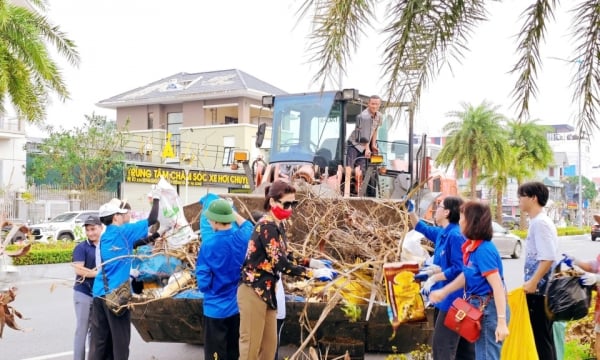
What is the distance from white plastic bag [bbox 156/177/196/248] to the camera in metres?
6.76

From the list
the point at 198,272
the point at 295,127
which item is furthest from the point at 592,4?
the point at 295,127

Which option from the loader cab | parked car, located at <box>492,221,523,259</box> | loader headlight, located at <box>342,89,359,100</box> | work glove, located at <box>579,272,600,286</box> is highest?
loader headlight, located at <box>342,89,359,100</box>

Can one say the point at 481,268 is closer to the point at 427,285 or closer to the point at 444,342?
the point at 444,342

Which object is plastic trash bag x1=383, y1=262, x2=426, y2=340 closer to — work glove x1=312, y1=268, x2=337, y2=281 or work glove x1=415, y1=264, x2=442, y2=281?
work glove x1=415, y1=264, x2=442, y2=281

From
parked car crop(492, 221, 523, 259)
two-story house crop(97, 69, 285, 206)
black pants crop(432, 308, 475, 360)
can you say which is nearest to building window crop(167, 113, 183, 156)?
two-story house crop(97, 69, 285, 206)

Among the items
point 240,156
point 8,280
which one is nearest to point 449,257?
point 8,280

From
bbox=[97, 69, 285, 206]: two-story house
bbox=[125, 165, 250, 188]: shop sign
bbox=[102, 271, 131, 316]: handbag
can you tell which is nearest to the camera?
bbox=[102, 271, 131, 316]: handbag

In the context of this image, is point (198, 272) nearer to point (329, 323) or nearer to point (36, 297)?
point (329, 323)

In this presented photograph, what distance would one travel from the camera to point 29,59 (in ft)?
53.4

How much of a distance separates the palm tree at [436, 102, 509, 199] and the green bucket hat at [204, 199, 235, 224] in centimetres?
2607

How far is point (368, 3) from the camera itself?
5.21m

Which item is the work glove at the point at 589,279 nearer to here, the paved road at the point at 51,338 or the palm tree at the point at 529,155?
the paved road at the point at 51,338

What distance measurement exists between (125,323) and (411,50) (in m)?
3.24

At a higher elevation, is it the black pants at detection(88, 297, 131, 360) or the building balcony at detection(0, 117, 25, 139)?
the building balcony at detection(0, 117, 25, 139)
